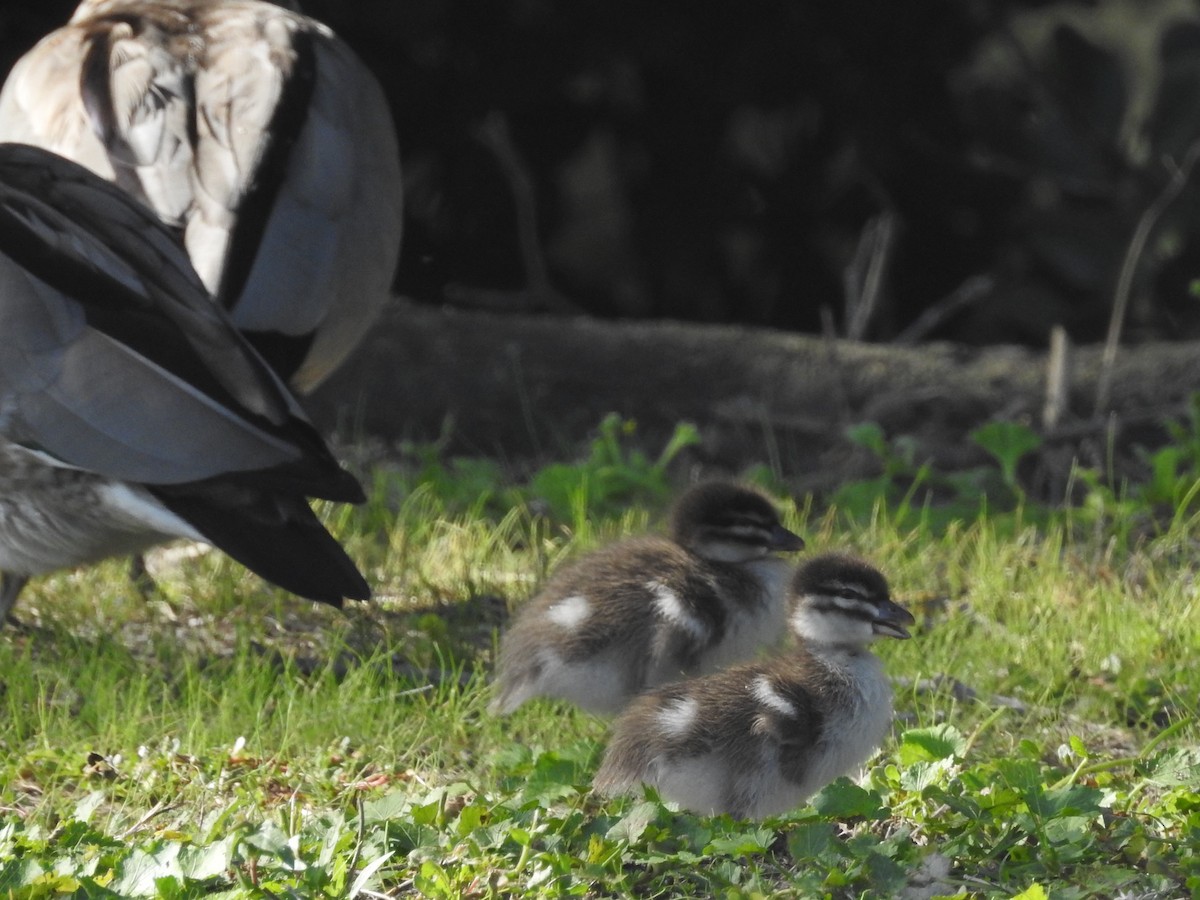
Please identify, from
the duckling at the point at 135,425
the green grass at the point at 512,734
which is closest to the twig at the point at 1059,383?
the green grass at the point at 512,734

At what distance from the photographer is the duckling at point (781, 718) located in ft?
11.2

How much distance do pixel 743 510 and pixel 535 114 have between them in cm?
480

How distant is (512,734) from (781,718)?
29.5 inches

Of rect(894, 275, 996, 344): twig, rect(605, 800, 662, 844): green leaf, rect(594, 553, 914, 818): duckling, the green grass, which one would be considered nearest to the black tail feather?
the green grass

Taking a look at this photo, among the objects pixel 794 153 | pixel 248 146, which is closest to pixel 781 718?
pixel 248 146

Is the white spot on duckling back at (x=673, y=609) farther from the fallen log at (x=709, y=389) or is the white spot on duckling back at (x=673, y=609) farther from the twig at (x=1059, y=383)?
the twig at (x=1059, y=383)

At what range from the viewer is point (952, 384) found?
23.2 ft

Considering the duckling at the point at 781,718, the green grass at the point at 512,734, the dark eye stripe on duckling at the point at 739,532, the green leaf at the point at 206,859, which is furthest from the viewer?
the dark eye stripe on duckling at the point at 739,532

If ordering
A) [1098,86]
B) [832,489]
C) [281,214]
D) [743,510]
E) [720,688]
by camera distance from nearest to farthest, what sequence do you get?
[720,688], [743,510], [281,214], [832,489], [1098,86]

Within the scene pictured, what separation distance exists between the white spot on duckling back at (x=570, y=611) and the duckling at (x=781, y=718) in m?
0.36

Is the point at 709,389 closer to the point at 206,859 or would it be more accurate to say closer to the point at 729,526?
the point at 729,526

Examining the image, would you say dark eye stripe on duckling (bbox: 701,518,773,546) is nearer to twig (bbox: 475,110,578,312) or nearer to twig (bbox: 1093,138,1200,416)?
twig (bbox: 1093,138,1200,416)

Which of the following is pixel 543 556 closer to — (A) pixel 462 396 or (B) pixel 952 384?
(A) pixel 462 396

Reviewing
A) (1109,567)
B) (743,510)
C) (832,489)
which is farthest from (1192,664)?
(832,489)
